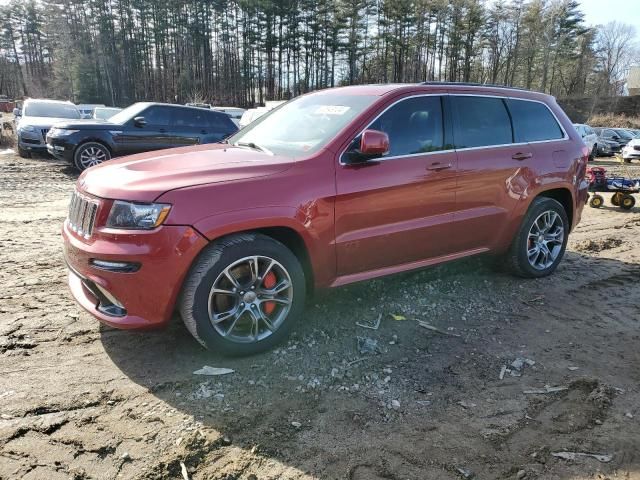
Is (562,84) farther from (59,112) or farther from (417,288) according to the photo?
(417,288)

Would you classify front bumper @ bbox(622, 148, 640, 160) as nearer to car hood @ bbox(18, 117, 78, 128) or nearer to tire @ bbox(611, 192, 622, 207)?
tire @ bbox(611, 192, 622, 207)

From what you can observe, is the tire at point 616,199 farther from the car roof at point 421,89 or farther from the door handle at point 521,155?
the door handle at point 521,155

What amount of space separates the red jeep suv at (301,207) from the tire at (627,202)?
5.64 m

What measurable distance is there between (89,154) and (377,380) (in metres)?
10.2

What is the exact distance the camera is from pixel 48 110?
15.2 m

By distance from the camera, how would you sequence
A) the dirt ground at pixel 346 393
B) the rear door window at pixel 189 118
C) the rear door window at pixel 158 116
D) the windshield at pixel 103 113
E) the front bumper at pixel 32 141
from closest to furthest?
Answer: the dirt ground at pixel 346 393
the rear door window at pixel 158 116
the rear door window at pixel 189 118
the front bumper at pixel 32 141
the windshield at pixel 103 113

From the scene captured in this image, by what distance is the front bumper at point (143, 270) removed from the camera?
299 centimetres

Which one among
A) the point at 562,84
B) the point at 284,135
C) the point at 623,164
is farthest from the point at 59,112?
the point at 562,84

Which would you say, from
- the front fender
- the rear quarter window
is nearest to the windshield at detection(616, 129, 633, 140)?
the rear quarter window

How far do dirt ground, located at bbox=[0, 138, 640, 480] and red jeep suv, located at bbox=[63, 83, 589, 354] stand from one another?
405 millimetres

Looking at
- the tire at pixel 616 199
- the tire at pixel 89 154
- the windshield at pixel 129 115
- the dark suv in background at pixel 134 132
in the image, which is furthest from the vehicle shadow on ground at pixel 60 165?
the tire at pixel 616 199

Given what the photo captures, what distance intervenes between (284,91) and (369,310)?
57.3 metres

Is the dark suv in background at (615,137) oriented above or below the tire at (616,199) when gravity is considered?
above

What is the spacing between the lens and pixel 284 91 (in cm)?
5838
